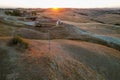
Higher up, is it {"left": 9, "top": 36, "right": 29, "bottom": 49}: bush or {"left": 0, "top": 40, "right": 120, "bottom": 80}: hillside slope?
{"left": 9, "top": 36, "right": 29, "bottom": 49}: bush

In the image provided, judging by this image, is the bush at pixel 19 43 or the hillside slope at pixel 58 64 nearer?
the hillside slope at pixel 58 64

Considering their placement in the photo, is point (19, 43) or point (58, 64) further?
point (19, 43)

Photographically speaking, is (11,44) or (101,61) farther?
(101,61)

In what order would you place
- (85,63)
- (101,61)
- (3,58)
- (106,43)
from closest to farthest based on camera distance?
(3,58) < (85,63) < (101,61) < (106,43)

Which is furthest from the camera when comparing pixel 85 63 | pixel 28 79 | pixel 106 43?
pixel 106 43

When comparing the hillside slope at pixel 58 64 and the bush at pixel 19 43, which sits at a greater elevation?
the bush at pixel 19 43

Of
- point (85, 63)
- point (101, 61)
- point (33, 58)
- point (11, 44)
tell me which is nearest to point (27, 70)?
point (33, 58)

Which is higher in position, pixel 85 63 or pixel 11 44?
pixel 11 44

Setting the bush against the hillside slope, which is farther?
the bush

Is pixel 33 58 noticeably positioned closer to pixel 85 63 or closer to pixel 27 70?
pixel 27 70

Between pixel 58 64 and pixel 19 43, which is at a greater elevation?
pixel 19 43

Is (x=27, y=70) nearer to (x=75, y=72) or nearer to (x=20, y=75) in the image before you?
(x=20, y=75)
